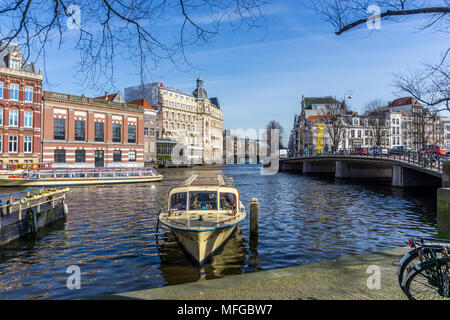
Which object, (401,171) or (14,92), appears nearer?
(401,171)

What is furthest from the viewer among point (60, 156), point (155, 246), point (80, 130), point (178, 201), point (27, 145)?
point (80, 130)

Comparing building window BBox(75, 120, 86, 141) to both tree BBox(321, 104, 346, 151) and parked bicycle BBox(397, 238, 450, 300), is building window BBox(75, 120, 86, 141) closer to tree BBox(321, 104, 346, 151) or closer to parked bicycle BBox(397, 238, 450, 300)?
tree BBox(321, 104, 346, 151)

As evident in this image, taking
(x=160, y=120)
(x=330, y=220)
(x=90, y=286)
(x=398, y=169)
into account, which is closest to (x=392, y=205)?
(x=330, y=220)

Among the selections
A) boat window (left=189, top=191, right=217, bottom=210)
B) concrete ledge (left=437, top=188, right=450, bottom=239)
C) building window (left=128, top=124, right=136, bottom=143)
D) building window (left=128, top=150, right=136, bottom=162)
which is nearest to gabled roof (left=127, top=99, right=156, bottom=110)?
building window (left=128, top=124, right=136, bottom=143)

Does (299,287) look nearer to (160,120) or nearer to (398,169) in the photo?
(398,169)

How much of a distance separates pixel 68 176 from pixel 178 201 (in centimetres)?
2880

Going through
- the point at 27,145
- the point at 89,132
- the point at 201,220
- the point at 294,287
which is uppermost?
the point at 89,132

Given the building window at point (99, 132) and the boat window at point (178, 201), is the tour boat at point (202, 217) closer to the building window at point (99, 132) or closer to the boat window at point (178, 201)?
the boat window at point (178, 201)

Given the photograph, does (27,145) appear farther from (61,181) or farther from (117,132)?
(61,181)

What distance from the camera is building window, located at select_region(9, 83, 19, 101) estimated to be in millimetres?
44094

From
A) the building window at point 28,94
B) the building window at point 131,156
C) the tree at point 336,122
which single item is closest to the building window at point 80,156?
the building window at point 131,156

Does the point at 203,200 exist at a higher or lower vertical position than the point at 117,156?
lower

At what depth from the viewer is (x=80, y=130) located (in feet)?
172

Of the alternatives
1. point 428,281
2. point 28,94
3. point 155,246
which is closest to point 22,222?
point 155,246
